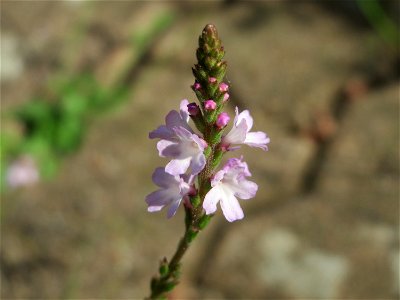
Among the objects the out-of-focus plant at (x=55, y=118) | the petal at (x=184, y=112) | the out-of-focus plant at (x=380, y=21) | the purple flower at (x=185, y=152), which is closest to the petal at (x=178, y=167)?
the purple flower at (x=185, y=152)

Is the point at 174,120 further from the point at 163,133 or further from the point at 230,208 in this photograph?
the point at 230,208

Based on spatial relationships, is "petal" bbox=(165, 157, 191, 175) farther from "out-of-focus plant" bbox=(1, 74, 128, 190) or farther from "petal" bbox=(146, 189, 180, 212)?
"out-of-focus plant" bbox=(1, 74, 128, 190)

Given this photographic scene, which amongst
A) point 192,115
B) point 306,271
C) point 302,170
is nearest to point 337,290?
point 306,271

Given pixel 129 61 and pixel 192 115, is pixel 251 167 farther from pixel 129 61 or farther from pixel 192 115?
pixel 192 115

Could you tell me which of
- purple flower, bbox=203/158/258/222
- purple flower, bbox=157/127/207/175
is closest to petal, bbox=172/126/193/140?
purple flower, bbox=157/127/207/175

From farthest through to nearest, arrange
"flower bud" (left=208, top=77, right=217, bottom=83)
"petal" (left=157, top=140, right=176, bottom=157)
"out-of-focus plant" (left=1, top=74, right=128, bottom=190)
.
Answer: "out-of-focus plant" (left=1, top=74, right=128, bottom=190), "petal" (left=157, top=140, right=176, bottom=157), "flower bud" (left=208, top=77, right=217, bottom=83)
